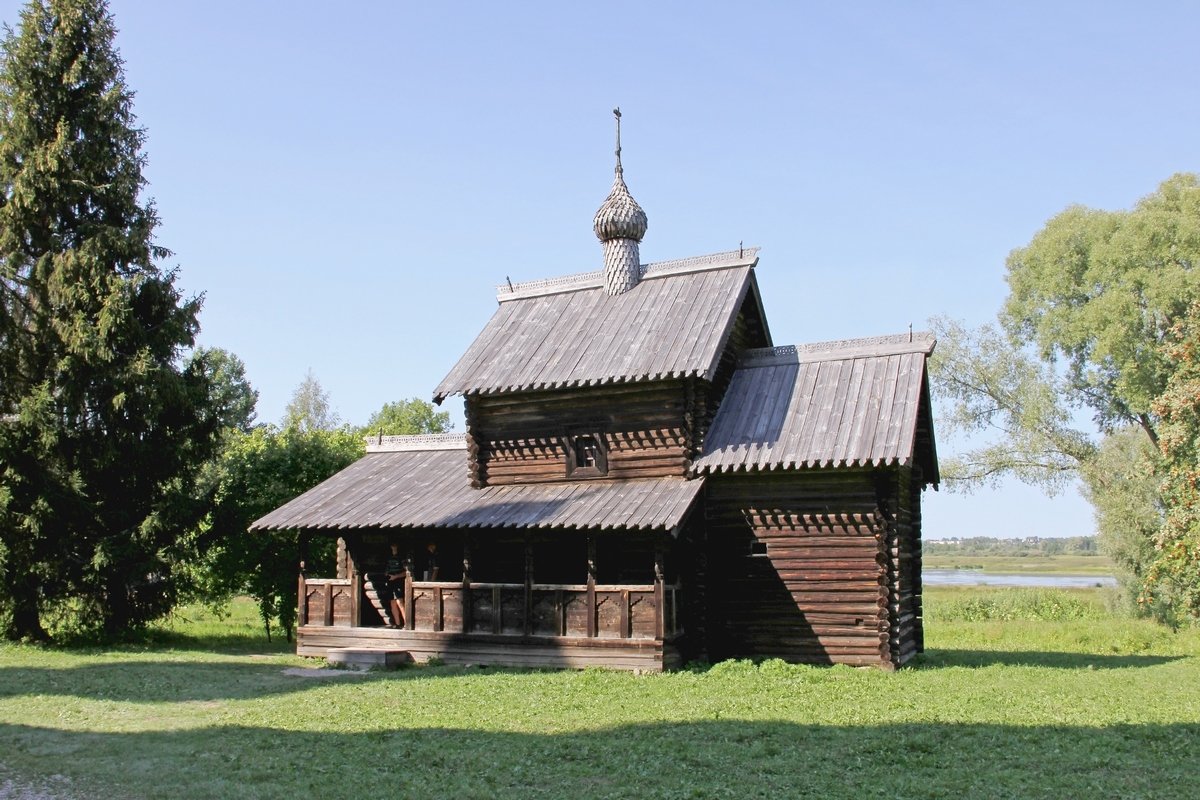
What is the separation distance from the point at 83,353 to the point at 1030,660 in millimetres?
19971

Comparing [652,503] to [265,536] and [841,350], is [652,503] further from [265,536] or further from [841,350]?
[265,536]

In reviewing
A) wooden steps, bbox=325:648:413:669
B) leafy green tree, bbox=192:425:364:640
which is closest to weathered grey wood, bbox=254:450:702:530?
wooden steps, bbox=325:648:413:669

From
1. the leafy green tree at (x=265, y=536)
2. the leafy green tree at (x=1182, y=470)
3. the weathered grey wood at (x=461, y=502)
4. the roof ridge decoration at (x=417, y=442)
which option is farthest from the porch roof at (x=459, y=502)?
→ the leafy green tree at (x=1182, y=470)

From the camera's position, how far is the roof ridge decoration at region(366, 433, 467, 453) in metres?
25.2

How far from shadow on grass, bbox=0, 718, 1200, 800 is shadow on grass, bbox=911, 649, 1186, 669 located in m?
7.26

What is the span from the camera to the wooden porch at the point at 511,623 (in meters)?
18.6

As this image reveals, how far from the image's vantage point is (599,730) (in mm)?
12828

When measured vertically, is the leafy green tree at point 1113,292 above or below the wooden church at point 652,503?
above

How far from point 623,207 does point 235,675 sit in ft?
41.6

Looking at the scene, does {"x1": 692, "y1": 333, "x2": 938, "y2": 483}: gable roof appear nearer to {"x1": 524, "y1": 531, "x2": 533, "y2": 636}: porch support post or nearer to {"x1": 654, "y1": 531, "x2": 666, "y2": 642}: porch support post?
{"x1": 654, "y1": 531, "x2": 666, "y2": 642}: porch support post

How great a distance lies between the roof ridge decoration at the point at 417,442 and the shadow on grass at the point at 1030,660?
11.1 m

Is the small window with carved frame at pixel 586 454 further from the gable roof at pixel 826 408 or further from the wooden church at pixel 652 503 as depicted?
the gable roof at pixel 826 408

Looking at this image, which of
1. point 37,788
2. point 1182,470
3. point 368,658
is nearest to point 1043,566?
point 1182,470

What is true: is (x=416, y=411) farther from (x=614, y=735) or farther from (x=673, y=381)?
(x=614, y=735)
